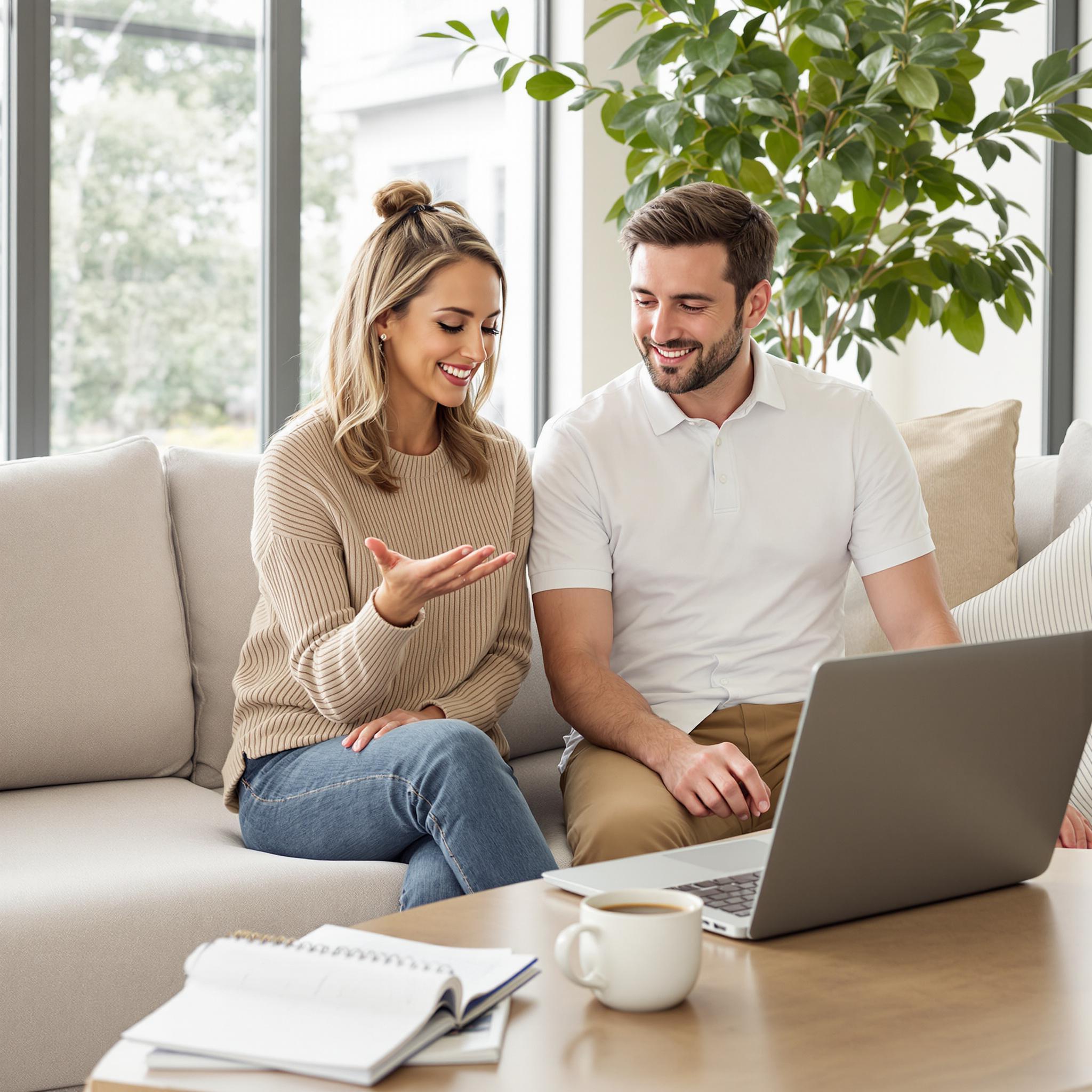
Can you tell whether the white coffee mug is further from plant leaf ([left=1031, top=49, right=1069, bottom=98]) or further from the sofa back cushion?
plant leaf ([left=1031, top=49, right=1069, bottom=98])

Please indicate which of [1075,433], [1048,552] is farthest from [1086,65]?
[1048,552]

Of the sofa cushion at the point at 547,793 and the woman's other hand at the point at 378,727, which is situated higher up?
the woman's other hand at the point at 378,727

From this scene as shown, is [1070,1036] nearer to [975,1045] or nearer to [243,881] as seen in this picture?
[975,1045]

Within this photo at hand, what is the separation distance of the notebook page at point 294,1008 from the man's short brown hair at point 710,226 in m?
1.36

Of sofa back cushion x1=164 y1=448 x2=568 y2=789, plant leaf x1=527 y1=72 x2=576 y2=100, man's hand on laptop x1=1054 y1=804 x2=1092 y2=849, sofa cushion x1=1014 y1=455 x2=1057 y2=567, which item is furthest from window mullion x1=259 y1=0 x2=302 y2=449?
man's hand on laptop x1=1054 y1=804 x2=1092 y2=849

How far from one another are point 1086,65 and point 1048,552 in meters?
2.32

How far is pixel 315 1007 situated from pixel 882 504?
1.34m

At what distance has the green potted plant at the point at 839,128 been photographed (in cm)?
232

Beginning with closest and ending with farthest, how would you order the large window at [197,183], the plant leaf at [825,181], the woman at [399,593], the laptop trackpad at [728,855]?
the laptop trackpad at [728,855]
the woman at [399,593]
the plant leaf at [825,181]
the large window at [197,183]

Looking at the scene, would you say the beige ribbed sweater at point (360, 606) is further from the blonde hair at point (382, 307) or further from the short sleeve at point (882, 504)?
the short sleeve at point (882, 504)

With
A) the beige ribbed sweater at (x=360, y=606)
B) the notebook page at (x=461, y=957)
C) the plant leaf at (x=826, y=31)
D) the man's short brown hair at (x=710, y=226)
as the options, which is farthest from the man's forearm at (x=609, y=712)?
the plant leaf at (x=826, y=31)

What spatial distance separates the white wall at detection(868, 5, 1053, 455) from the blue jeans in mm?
2670

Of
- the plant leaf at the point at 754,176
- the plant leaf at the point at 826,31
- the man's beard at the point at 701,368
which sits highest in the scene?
the plant leaf at the point at 826,31

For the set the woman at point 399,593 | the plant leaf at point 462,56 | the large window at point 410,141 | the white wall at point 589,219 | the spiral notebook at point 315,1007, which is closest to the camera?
the spiral notebook at point 315,1007
